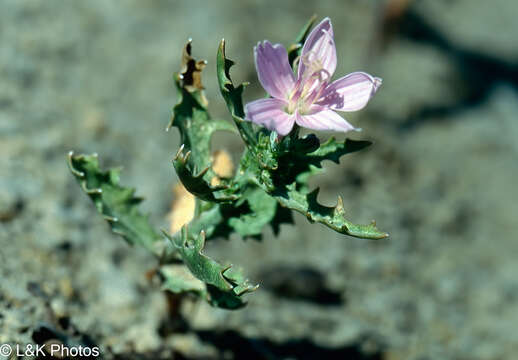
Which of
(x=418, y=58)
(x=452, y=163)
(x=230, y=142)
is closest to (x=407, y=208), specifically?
(x=452, y=163)

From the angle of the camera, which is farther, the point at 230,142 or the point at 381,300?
the point at 230,142

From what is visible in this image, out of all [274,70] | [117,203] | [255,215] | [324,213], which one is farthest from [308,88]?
[117,203]

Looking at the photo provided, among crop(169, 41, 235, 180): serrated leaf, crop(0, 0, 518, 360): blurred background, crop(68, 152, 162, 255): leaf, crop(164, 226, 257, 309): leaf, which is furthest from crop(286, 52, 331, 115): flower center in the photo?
crop(0, 0, 518, 360): blurred background

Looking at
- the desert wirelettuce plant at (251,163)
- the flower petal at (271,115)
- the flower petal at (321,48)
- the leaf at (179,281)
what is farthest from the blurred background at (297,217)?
the flower petal at (321,48)

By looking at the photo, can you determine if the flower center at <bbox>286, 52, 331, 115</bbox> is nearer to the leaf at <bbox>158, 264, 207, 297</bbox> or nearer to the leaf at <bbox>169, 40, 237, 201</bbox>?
the leaf at <bbox>169, 40, 237, 201</bbox>

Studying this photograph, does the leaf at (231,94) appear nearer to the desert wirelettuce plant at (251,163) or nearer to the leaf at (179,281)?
the desert wirelettuce plant at (251,163)

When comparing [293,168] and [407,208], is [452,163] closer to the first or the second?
[407,208]

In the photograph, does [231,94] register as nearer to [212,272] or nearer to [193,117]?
[193,117]
